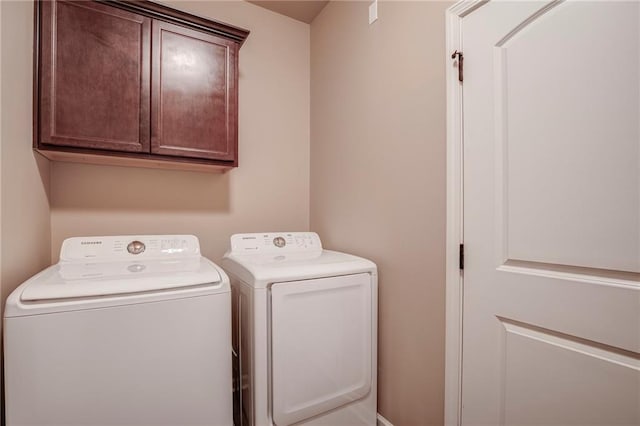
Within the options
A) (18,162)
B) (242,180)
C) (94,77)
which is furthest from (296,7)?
(18,162)

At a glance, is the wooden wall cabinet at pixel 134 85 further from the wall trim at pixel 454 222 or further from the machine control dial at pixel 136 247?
the wall trim at pixel 454 222

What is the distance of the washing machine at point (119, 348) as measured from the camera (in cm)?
100

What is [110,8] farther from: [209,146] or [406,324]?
[406,324]

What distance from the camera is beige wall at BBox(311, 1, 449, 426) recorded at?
140cm

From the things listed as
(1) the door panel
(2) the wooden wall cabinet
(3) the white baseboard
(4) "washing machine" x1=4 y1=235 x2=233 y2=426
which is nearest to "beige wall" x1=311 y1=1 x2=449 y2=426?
(3) the white baseboard

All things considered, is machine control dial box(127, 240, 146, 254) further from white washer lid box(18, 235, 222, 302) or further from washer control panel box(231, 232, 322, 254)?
washer control panel box(231, 232, 322, 254)

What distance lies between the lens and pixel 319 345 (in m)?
1.44

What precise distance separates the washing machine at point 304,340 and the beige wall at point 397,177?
0.45 ft

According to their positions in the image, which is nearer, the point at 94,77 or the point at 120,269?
the point at 120,269

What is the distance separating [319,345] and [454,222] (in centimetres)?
82

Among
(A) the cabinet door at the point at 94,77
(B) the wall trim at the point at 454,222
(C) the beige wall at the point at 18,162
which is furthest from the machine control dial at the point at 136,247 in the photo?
(B) the wall trim at the point at 454,222

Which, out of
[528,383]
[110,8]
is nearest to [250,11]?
[110,8]

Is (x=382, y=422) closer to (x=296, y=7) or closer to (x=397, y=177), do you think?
(x=397, y=177)

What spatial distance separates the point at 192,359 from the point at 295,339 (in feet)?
1.40
